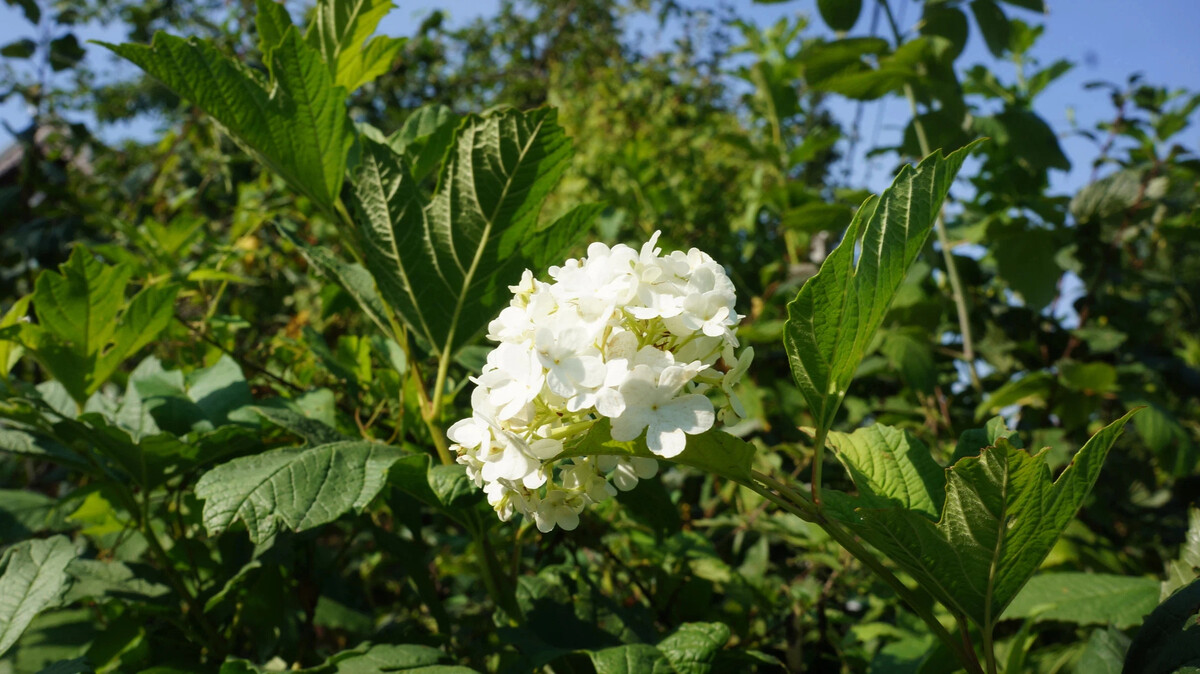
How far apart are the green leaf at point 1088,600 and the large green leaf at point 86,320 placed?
1.44 m

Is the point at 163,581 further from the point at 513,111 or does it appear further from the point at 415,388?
the point at 513,111

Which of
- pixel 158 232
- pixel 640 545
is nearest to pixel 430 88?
pixel 158 232

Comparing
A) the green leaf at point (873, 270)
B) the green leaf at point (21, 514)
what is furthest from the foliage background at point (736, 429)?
the green leaf at point (873, 270)

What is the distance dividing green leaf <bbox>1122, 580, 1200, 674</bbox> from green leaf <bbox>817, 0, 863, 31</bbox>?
161cm

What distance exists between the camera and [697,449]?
27.3 inches

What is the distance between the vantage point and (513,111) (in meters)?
0.99

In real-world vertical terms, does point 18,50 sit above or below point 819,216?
above

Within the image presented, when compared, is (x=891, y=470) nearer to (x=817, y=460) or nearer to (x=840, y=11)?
(x=817, y=460)

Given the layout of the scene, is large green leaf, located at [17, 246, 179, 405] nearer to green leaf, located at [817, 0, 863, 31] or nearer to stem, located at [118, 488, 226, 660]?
stem, located at [118, 488, 226, 660]

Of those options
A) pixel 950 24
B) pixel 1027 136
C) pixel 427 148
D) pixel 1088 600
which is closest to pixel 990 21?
pixel 950 24

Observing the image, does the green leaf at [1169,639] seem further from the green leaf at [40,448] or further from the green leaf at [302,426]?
the green leaf at [40,448]

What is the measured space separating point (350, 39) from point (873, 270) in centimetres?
91

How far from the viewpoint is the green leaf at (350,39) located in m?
1.19

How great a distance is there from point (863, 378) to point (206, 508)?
1.96 m
